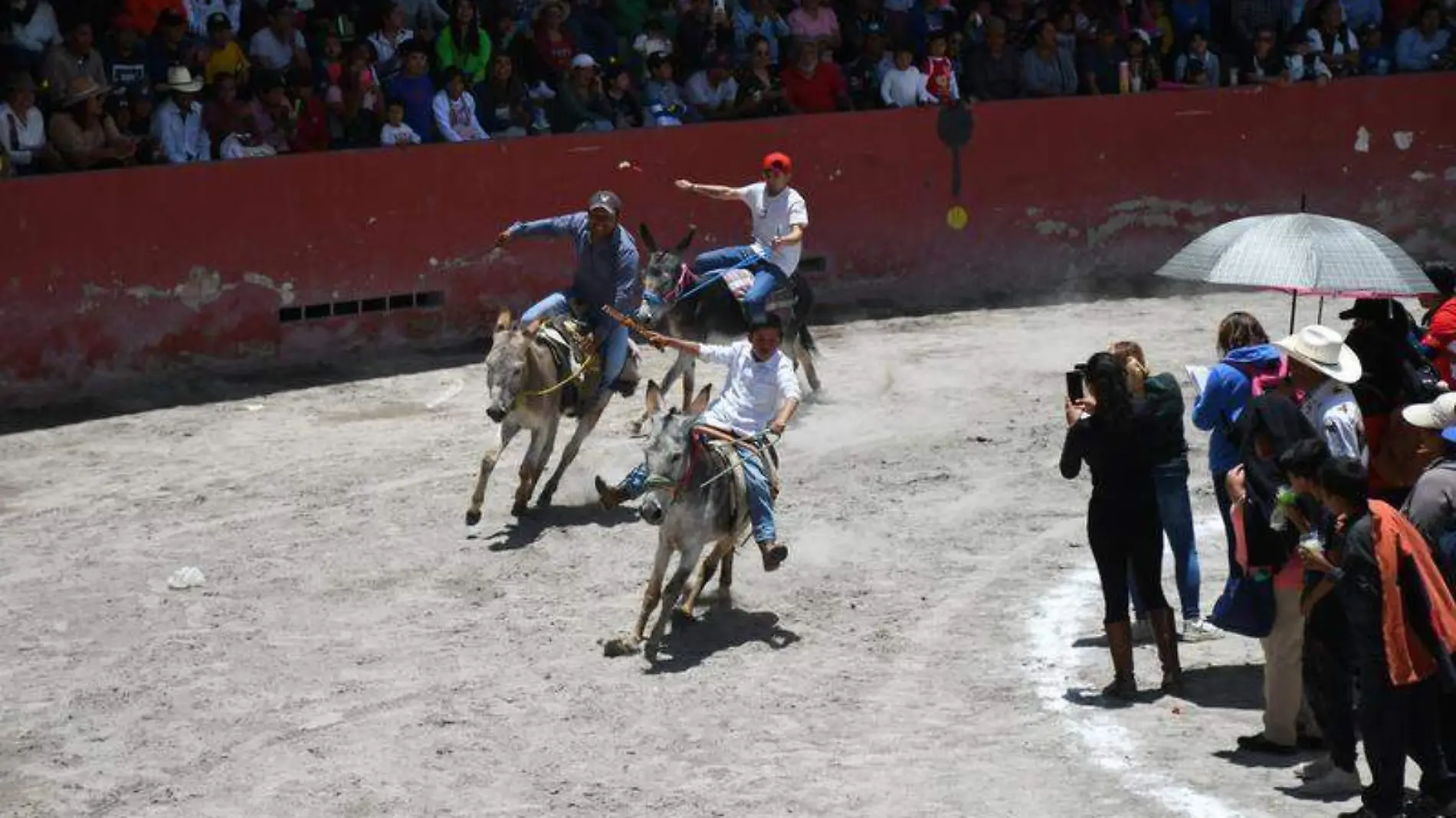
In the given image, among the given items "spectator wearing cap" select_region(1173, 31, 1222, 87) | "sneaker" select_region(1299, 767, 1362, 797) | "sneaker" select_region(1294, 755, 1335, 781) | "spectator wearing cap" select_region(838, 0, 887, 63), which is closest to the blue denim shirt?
"sneaker" select_region(1294, 755, 1335, 781)

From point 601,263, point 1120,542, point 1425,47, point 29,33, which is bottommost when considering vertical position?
point 1120,542

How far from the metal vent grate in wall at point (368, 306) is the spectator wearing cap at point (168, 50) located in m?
2.30

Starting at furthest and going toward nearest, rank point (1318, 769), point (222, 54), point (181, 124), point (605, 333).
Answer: point (222, 54), point (181, 124), point (605, 333), point (1318, 769)

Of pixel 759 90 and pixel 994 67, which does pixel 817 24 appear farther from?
pixel 994 67

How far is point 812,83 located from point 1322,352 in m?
13.3

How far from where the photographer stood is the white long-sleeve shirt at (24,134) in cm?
1969

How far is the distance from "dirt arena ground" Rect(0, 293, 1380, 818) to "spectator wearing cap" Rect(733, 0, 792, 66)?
5630mm

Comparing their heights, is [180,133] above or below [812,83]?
below

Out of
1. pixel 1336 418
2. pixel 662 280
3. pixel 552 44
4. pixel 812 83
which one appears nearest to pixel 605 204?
pixel 662 280

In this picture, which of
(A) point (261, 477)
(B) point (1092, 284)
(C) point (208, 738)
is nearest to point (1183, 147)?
(B) point (1092, 284)

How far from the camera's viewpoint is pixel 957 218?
2480 centimetres

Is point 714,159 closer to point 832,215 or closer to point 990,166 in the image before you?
point 832,215

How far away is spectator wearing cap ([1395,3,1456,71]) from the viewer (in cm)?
2698

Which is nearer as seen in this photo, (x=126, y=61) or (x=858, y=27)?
(x=126, y=61)
